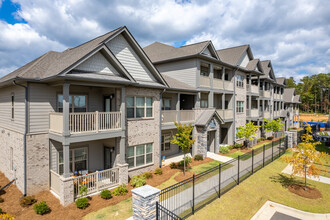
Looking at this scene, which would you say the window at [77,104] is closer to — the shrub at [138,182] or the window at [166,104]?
the shrub at [138,182]

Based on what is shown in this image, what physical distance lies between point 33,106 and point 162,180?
9.83 meters

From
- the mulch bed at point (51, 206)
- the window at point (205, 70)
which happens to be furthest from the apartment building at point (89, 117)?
the window at point (205, 70)

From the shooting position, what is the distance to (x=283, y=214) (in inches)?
384

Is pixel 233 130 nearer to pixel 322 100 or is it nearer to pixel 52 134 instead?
pixel 52 134

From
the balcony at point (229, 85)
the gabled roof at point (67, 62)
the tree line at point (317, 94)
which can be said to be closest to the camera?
the gabled roof at point (67, 62)

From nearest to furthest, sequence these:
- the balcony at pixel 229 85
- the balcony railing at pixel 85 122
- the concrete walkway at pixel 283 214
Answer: the concrete walkway at pixel 283 214 → the balcony railing at pixel 85 122 → the balcony at pixel 229 85

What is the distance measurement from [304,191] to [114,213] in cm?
1207

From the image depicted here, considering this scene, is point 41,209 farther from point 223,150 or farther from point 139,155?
point 223,150

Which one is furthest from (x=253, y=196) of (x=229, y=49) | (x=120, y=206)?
(x=229, y=49)

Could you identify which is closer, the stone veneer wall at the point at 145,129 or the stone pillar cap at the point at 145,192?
the stone pillar cap at the point at 145,192

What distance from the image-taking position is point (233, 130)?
2606cm

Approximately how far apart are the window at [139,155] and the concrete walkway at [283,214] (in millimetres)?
8723

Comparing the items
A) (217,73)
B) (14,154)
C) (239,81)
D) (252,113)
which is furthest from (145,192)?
(252,113)

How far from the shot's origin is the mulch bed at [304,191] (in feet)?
39.1
